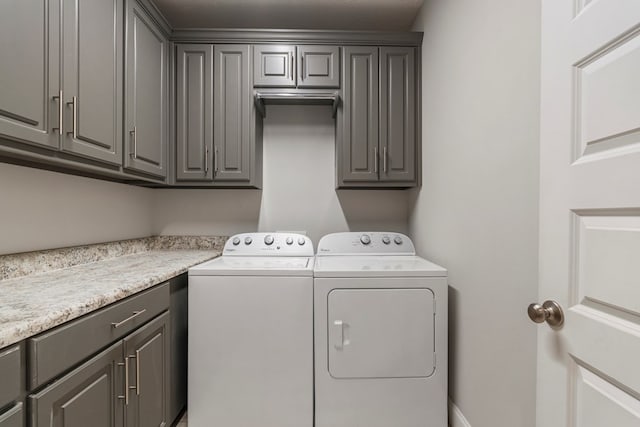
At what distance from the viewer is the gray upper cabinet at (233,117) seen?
2.13m

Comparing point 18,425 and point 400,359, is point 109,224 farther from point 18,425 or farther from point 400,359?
point 400,359

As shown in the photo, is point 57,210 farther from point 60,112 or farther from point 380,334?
point 380,334

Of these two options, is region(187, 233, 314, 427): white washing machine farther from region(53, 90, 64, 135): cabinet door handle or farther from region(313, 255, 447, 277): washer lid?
region(53, 90, 64, 135): cabinet door handle

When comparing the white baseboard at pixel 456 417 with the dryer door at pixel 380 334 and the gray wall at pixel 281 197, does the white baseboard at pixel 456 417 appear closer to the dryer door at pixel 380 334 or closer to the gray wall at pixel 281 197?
the dryer door at pixel 380 334

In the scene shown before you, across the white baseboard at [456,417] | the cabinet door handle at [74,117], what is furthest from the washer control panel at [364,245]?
the cabinet door handle at [74,117]

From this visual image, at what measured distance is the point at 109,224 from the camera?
198 centimetres

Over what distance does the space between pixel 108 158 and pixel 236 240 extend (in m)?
0.97

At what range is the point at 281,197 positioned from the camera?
251 cm

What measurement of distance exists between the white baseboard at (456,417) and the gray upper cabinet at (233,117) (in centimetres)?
183

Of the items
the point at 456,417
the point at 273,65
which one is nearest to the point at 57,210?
the point at 273,65

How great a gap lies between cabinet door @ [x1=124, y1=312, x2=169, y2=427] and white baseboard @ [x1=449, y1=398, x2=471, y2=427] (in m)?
1.49

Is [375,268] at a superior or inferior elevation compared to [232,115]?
inferior

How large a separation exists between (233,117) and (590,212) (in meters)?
1.99

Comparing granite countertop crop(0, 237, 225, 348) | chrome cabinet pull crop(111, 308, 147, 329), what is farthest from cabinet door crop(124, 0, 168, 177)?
chrome cabinet pull crop(111, 308, 147, 329)
